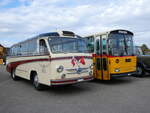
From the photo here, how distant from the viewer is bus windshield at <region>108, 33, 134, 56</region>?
28.4ft

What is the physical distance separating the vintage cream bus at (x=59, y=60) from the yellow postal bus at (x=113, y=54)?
137 centimetres

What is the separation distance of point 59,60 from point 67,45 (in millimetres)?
1030

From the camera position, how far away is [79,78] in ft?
23.4

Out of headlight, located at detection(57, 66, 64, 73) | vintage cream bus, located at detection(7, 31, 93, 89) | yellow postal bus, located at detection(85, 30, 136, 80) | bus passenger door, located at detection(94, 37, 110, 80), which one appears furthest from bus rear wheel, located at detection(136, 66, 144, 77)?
headlight, located at detection(57, 66, 64, 73)

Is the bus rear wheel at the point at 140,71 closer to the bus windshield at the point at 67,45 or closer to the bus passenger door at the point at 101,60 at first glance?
the bus passenger door at the point at 101,60

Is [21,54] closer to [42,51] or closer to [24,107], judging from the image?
[42,51]

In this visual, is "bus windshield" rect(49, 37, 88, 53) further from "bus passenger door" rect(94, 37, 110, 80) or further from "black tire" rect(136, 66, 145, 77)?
"black tire" rect(136, 66, 145, 77)

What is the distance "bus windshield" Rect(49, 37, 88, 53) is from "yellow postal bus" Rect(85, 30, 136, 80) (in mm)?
1394

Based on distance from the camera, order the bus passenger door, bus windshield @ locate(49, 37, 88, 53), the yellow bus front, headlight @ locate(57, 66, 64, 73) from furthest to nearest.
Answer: the bus passenger door
the yellow bus front
bus windshield @ locate(49, 37, 88, 53)
headlight @ locate(57, 66, 64, 73)

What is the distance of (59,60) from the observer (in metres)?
6.63

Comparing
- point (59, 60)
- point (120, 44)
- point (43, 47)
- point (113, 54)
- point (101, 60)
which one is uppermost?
point (120, 44)

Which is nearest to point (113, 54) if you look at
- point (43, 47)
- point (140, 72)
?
point (43, 47)

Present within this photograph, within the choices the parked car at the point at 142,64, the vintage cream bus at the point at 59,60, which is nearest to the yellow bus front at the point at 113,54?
the vintage cream bus at the point at 59,60

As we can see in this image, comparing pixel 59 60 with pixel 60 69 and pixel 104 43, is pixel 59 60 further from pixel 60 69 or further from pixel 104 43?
pixel 104 43
